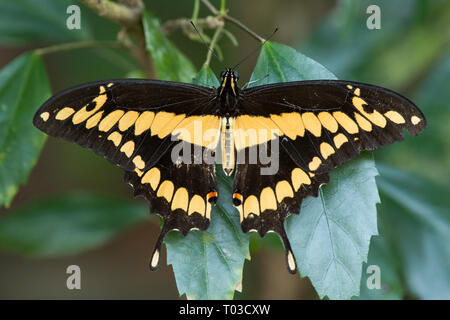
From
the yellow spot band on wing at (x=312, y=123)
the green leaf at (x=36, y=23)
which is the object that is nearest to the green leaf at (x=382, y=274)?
the yellow spot band on wing at (x=312, y=123)

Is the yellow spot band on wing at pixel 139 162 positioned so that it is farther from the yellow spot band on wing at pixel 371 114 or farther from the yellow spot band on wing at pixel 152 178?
the yellow spot band on wing at pixel 371 114

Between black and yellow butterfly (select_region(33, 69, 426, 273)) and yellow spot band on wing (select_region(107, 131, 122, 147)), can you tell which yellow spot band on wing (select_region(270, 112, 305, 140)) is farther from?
yellow spot band on wing (select_region(107, 131, 122, 147))

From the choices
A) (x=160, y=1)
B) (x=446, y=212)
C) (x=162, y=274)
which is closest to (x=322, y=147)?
(x=446, y=212)

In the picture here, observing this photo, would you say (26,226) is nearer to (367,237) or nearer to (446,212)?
(367,237)

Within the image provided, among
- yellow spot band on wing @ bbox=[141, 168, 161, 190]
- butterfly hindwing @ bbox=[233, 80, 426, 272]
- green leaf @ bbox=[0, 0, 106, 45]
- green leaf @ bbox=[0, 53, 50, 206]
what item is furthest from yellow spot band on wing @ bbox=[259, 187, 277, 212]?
green leaf @ bbox=[0, 0, 106, 45]

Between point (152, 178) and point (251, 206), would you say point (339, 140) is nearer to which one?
point (251, 206)

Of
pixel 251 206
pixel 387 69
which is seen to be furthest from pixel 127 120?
pixel 387 69
